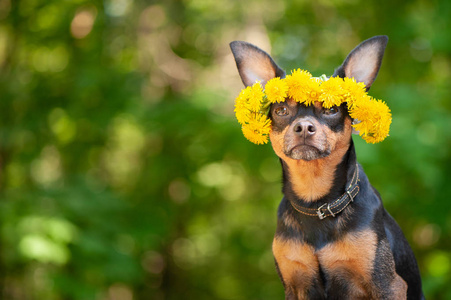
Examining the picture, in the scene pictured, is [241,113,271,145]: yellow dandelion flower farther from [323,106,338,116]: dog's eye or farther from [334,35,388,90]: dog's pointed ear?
[334,35,388,90]: dog's pointed ear

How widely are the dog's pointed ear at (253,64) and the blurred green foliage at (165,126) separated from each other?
2.63m

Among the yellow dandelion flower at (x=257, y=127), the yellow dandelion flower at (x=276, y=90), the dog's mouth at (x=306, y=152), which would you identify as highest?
the yellow dandelion flower at (x=276, y=90)

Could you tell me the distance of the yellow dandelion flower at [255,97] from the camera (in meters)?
2.87

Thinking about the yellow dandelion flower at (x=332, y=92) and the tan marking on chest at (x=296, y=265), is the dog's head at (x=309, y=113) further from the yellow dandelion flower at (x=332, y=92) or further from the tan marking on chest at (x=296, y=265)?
the tan marking on chest at (x=296, y=265)

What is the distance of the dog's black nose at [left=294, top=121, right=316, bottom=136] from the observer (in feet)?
9.02

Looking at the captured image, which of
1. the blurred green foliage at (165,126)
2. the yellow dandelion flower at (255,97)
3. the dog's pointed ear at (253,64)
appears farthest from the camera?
the blurred green foliage at (165,126)

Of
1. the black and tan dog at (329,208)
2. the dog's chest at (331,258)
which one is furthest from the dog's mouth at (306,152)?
the dog's chest at (331,258)

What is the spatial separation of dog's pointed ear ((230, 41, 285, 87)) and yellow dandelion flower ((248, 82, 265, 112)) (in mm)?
229

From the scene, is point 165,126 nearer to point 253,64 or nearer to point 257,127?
point 253,64

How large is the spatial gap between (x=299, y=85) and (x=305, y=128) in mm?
237

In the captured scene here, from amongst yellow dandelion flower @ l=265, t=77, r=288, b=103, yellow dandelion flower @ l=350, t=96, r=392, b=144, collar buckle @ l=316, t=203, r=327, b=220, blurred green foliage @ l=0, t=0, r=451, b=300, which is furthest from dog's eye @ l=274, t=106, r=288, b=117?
blurred green foliage @ l=0, t=0, r=451, b=300

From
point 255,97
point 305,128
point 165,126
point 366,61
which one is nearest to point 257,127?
point 255,97

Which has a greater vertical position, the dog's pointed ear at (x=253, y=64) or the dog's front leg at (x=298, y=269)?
the dog's pointed ear at (x=253, y=64)

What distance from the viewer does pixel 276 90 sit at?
9.24ft
